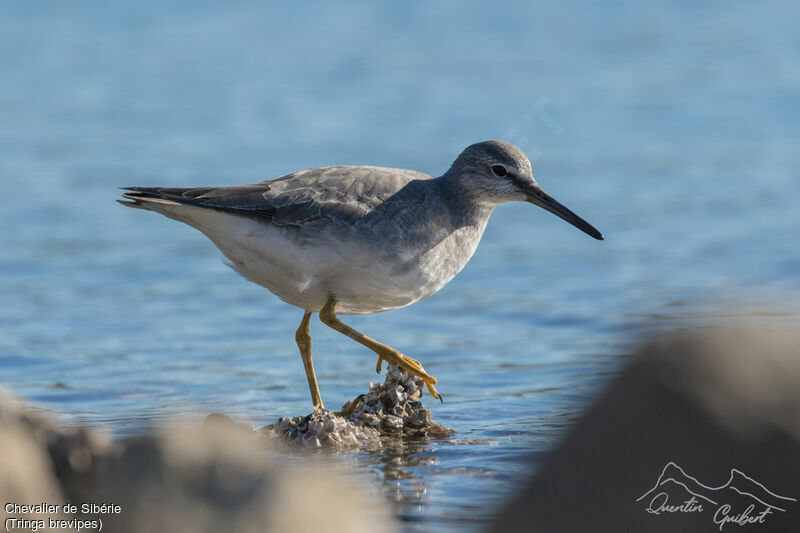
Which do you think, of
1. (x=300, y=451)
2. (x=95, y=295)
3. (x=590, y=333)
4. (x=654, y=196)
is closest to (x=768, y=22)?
(x=654, y=196)

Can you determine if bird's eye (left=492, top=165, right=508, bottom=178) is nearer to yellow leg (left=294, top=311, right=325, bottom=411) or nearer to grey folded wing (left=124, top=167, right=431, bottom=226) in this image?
grey folded wing (left=124, top=167, right=431, bottom=226)

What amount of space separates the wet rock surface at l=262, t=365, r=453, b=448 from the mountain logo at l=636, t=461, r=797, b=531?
314cm

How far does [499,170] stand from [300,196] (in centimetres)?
146

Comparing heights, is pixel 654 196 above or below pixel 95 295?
above

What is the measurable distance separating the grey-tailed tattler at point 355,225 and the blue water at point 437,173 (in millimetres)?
1078

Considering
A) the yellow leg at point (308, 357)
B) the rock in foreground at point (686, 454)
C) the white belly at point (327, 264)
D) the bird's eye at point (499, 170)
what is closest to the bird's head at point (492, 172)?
the bird's eye at point (499, 170)

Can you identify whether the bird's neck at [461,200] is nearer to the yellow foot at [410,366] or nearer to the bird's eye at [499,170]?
the bird's eye at [499,170]

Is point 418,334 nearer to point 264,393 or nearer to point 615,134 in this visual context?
point 264,393

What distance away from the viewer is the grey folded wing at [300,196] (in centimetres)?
743

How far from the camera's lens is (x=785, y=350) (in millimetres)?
4211

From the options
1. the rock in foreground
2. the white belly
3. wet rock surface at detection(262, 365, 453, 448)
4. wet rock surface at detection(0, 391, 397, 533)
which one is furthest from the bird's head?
wet rock surface at detection(0, 391, 397, 533)

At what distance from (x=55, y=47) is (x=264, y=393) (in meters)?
14.2

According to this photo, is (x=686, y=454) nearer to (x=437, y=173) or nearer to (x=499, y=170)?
(x=499, y=170)

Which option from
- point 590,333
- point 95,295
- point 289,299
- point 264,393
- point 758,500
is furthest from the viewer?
point 95,295
